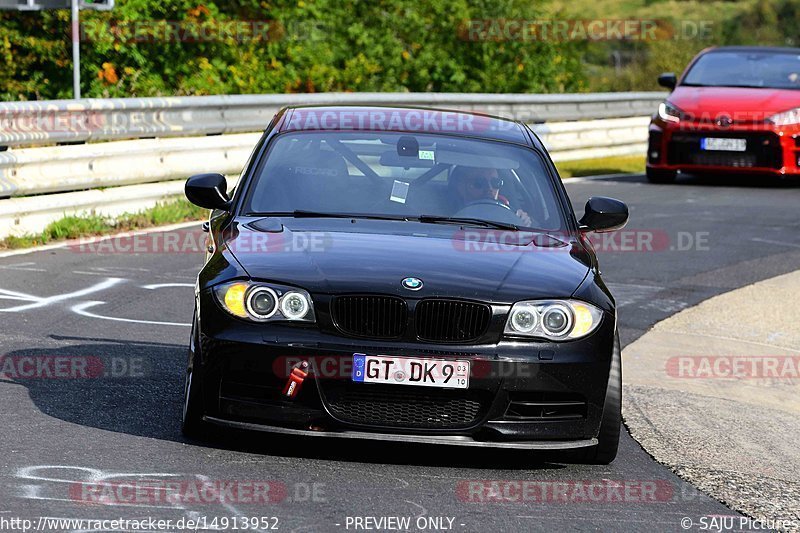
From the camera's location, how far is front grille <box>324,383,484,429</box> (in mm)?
5750

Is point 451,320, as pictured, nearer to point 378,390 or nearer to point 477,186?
point 378,390

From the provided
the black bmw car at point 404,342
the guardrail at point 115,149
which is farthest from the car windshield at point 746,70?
the black bmw car at point 404,342

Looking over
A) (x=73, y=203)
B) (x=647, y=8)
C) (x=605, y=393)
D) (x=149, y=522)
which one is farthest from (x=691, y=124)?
(x=647, y=8)

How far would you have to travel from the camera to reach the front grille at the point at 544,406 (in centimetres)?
586

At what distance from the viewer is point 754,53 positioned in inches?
806

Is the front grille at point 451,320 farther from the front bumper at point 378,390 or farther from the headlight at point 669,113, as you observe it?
the headlight at point 669,113

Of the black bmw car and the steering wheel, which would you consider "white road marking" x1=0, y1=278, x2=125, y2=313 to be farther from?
the steering wheel

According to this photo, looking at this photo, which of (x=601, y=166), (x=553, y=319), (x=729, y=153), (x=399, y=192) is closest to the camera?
(x=553, y=319)

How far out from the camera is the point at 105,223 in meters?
12.8

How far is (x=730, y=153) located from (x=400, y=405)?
44.5 feet

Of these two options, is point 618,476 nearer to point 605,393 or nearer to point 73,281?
point 605,393

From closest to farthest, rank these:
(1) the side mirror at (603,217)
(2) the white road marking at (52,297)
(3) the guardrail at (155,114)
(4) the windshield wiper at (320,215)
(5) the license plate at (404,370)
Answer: (5) the license plate at (404,370), (4) the windshield wiper at (320,215), (1) the side mirror at (603,217), (2) the white road marking at (52,297), (3) the guardrail at (155,114)

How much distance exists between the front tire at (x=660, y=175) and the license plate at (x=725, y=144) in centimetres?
62

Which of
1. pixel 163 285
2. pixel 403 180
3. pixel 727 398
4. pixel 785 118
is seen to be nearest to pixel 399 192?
pixel 403 180
